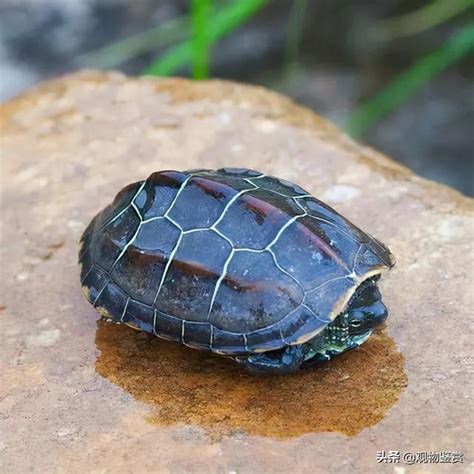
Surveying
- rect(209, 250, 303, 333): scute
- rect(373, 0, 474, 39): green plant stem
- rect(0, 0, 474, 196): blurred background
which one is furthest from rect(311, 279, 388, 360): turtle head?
rect(373, 0, 474, 39): green plant stem

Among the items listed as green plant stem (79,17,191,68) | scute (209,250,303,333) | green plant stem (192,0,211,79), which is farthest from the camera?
A: green plant stem (79,17,191,68)

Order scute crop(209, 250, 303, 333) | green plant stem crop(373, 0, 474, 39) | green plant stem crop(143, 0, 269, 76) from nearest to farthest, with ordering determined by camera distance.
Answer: scute crop(209, 250, 303, 333) < green plant stem crop(143, 0, 269, 76) < green plant stem crop(373, 0, 474, 39)

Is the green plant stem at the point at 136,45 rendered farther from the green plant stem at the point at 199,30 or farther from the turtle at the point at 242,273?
the turtle at the point at 242,273

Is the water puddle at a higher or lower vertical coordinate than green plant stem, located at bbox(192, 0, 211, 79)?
lower

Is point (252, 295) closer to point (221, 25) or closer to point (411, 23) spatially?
point (221, 25)

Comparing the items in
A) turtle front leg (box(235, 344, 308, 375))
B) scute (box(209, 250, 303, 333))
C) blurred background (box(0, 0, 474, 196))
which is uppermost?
scute (box(209, 250, 303, 333))

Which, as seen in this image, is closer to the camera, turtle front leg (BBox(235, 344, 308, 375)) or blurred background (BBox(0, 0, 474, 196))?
turtle front leg (BBox(235, 344, 308, 375))

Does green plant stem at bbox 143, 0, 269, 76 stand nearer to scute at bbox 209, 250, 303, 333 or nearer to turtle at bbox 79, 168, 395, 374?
turtle at bbox 79, 168, 395, 374
